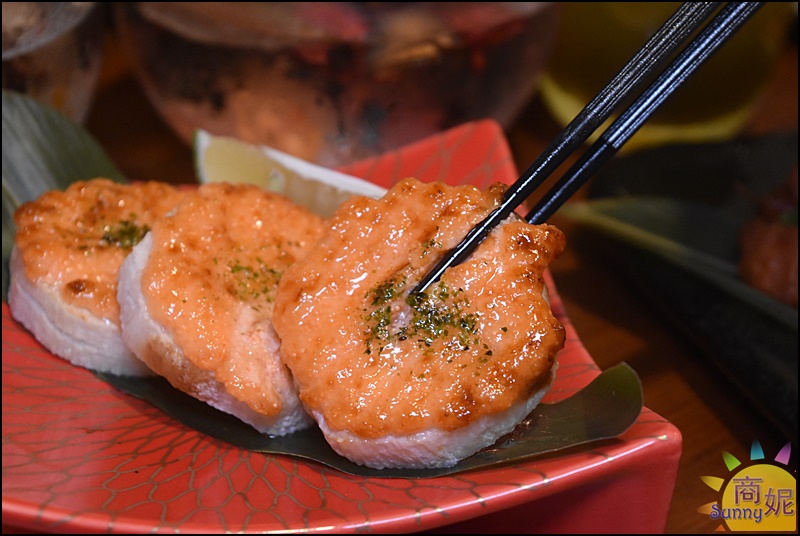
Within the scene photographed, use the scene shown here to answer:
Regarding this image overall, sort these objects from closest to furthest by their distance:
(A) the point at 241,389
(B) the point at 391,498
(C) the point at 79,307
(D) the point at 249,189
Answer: (B) the point at 391,498, (A) the point at 241,389, (C) the point at 79,307, (D) the point at 249,189

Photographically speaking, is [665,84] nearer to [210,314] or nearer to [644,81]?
[644,81]

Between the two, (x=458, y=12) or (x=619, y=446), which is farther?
(x=458, y=12)

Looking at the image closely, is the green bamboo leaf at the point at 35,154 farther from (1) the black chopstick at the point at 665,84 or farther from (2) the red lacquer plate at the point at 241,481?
(1) the black chopstick at the point at 665,84

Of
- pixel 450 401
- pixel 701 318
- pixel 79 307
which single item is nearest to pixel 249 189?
pixel 79 307

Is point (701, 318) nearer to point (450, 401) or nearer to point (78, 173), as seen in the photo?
point (450, 401)

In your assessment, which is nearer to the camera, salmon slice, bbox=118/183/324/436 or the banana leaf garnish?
the banana leaf garnish

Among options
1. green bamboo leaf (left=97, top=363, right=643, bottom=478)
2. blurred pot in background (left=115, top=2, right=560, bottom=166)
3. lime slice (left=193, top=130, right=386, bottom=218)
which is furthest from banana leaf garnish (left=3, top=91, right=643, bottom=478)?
blurred pot in background (left=115, top=2, right=560, bottom=166)

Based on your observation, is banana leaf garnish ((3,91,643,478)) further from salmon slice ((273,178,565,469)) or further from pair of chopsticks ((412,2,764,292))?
pair of chopsticks ((412,2,764,292))

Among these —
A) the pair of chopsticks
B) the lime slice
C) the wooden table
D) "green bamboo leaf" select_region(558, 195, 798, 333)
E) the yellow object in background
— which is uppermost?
the pair of chopsticks
